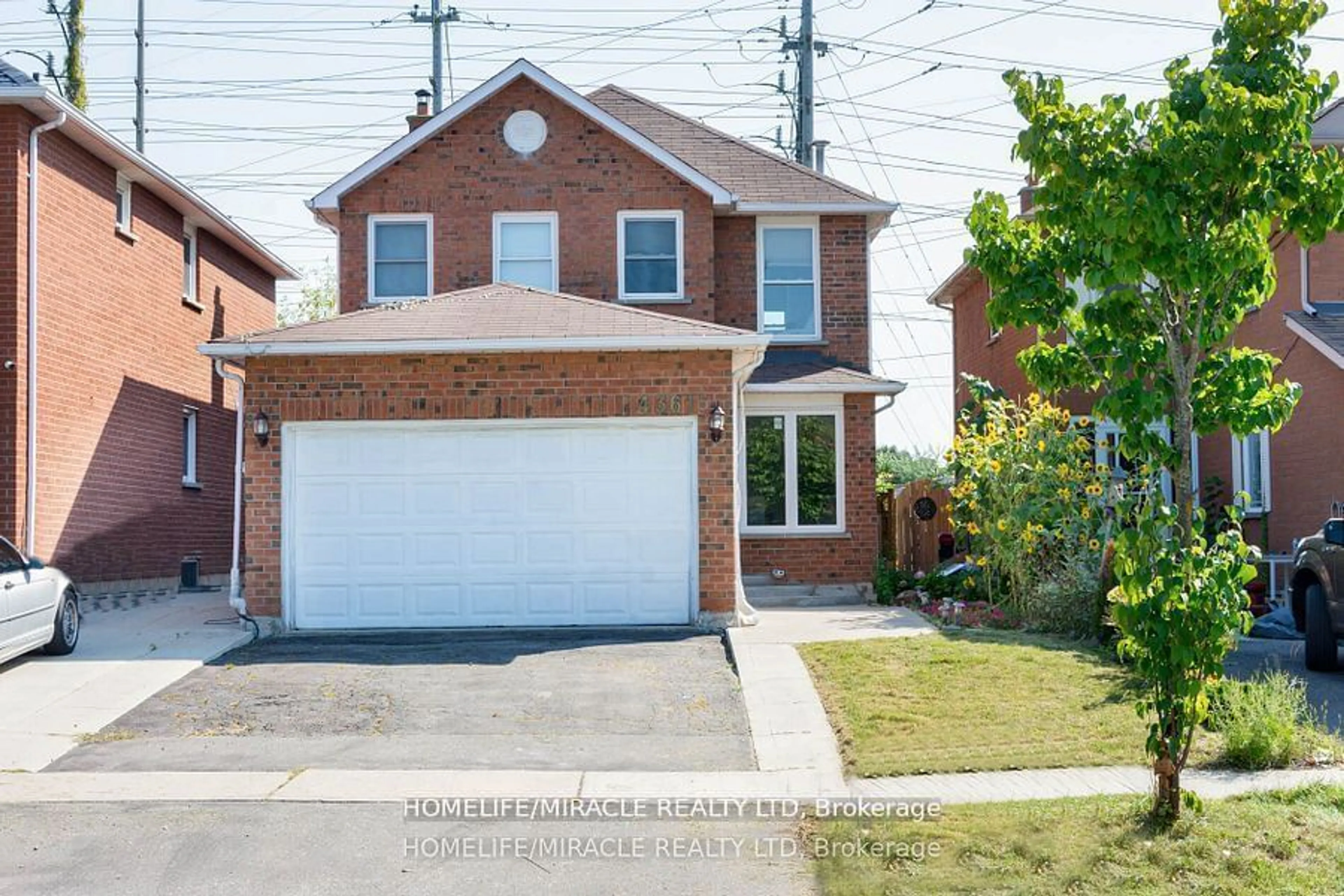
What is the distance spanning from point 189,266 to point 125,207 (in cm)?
302

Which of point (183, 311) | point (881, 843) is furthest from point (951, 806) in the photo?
point (183, 311)

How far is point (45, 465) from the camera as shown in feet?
57.6

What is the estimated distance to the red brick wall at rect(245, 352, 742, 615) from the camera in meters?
15.3

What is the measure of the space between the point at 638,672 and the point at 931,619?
Answer: 4455 mm

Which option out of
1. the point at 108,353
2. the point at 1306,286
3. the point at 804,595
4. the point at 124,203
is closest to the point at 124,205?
the point at 124,203

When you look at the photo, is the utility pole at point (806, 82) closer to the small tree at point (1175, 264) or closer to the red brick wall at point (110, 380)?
the red brick wall at point (110, 380)

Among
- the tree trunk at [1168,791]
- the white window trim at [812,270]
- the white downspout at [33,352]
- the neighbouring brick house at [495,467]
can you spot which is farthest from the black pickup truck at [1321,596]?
the white downspout at [33,352]

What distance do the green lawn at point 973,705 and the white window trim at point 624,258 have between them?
822 centimetres

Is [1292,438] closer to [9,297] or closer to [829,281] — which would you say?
[829,281]

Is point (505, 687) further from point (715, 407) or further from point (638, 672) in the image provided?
point (715, 407)

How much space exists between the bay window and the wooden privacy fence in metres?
2.10

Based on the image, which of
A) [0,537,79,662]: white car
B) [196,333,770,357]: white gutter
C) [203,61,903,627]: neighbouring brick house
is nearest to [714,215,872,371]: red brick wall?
[203,61,903,627]: neighbouring brick house

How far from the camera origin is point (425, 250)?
21000 millimetres

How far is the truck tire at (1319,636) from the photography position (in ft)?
40.8
